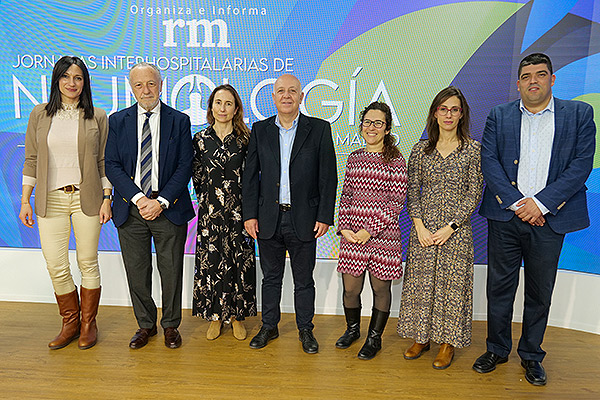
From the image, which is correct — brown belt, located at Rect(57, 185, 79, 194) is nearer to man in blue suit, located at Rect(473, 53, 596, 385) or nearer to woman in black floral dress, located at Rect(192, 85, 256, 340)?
woman in black floral dress, located at Rect(192, 85, 256, 340)

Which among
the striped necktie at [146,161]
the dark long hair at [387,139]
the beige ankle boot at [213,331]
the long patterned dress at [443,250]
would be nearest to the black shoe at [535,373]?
the long patterned dress at [443,250]

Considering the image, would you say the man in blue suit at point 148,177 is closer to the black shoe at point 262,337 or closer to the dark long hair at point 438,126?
the black shoe at point 262,337

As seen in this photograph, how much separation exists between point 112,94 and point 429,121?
8.98 ft

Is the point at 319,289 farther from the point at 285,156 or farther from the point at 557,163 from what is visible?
the point at 557,163

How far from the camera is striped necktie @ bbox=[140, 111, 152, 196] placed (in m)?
2.84

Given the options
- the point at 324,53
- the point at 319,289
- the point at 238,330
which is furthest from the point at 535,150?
the point at 238,330

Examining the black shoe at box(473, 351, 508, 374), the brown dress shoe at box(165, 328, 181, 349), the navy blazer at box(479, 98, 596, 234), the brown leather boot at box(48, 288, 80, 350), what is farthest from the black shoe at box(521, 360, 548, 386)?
the brown leather boot at box(48, 288, 80, 350)

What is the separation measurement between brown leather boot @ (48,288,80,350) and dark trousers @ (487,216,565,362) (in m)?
2.88

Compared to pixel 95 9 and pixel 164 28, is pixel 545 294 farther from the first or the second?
pixel 95 9

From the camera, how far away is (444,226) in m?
2.70

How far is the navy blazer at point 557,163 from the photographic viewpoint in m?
2.49

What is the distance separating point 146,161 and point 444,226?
2.00 m

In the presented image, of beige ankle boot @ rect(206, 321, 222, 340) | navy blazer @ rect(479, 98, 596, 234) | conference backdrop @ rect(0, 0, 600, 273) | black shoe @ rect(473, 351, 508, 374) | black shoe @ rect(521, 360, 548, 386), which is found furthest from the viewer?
conference backdrop @ rect(0, 0, 600, 273)

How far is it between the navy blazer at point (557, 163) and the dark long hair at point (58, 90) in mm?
2626
